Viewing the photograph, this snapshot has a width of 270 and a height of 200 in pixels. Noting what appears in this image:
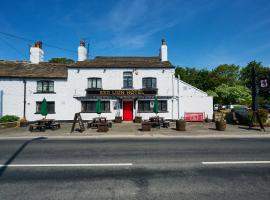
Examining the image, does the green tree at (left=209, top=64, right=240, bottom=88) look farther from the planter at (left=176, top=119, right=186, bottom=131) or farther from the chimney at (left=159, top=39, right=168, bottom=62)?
the planter at (left=176, top=119, right=186, bottom=131)

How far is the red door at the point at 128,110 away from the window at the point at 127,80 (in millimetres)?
2141

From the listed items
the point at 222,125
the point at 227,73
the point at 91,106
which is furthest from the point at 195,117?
the point at 227,73

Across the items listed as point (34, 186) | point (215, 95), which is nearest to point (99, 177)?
point (34, 186)

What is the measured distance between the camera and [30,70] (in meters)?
25.6

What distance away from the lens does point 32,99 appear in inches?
969

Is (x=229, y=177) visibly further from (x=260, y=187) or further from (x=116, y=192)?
(x=116, y=192)

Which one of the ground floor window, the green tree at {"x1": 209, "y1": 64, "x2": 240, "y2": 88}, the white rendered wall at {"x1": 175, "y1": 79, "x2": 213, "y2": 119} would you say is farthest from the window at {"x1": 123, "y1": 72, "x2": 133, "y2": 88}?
the green tree at {"x1": 209, "y1": 64, "x2": 240, "y2": 88}

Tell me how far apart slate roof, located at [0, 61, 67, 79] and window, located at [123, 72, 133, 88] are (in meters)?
7.40

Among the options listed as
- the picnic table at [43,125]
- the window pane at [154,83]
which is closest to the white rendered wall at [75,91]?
the window pane at [154,83]

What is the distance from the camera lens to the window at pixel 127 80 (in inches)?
986

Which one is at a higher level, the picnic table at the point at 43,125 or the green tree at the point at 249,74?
the green tree at the point at 249,74

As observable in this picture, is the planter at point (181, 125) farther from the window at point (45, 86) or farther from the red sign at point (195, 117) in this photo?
the window at point (45, 86)

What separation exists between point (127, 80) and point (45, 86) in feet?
33.7

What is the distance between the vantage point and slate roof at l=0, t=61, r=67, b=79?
963 inches
